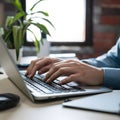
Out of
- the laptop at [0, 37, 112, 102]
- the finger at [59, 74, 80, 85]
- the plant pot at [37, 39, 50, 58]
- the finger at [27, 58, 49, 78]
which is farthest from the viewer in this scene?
the plant pot at [37, 39, 50, 58]

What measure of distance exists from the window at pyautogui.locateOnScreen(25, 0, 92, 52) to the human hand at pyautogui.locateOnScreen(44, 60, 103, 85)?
115cm

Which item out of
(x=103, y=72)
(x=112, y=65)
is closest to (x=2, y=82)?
(x=103, y=72)

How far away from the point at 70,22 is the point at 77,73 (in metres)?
1.24

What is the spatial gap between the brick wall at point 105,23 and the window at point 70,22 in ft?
0.14

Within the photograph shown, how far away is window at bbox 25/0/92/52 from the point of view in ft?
6.81

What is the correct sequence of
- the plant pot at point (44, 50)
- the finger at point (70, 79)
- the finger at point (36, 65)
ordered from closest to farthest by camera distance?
the finger at point (70, 79)
the finger at point (36, 65)
the plant pot at point (44, 50)

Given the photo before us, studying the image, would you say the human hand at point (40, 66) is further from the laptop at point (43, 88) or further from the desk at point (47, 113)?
the desk at point (47, 113)

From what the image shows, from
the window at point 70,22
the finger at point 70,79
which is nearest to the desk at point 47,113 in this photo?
the finger at point 70,79

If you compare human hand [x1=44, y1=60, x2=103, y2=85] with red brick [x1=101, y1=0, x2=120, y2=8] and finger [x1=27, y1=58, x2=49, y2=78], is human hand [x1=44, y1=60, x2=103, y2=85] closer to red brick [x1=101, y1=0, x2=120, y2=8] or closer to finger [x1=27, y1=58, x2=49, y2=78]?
finger [x1=27, y1=58, x2=49, y2=78]

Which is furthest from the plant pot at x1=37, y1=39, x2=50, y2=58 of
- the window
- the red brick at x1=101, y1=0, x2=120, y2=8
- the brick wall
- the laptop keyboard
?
the laptop keyboard

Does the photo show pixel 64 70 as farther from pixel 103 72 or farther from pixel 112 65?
pixel 112 65

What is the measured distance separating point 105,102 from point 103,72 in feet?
0.78

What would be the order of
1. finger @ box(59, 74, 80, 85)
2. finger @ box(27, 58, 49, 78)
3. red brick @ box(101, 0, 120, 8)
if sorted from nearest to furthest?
finger @ box(59, 74, 80, 85)
finger @ box(27, 58, 49, 78)
red brick @ box(101, 0, 120, 8)

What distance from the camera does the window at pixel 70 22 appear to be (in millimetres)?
2076
